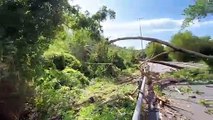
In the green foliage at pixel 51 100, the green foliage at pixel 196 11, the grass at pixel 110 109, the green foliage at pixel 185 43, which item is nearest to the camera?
the grass at pixel 110 109

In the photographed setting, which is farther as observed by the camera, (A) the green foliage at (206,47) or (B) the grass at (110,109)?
(A) the green foliage at (206,47)

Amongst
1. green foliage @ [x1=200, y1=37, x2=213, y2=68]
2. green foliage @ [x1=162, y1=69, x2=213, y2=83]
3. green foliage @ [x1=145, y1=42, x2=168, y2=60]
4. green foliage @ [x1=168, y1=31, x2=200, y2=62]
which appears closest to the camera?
green foliage @ [x1=162, y1=69, x2=213, y2=83]

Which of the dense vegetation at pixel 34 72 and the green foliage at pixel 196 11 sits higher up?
the green foliage at pixel 196 11

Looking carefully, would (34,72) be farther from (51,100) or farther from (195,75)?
(195,75)

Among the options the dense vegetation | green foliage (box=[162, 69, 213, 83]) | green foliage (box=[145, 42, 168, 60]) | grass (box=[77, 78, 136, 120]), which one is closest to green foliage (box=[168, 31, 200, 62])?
green foliage (box=[145, 42, 168, 60])

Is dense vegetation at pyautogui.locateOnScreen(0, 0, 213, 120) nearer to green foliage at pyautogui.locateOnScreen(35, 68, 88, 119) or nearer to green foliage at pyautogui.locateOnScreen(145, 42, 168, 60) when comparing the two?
green foliage at pyautogui.locateOnScreen(35, 68, 88, 119)

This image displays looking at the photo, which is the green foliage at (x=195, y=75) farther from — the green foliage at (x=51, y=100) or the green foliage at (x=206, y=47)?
the green foliage at (x=206, y=47)

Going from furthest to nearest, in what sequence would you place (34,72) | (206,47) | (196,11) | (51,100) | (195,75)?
(206,47)
(195,75)
(196,11)
(51,100)
(34,72)

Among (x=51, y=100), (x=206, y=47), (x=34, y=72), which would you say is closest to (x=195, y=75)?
(x=51, y=100)

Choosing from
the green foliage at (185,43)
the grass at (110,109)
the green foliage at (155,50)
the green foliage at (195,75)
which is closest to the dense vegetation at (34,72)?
the grass at (110,109)

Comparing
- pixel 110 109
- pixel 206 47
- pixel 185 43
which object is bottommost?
pixel 110 109

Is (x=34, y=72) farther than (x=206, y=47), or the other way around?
(x=206, y=47)

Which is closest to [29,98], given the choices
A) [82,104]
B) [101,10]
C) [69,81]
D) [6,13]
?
[82,104]

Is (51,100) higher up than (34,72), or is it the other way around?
(34,72)
